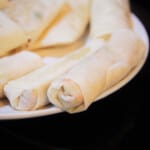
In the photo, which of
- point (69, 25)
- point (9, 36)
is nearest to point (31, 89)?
point (9, 36)

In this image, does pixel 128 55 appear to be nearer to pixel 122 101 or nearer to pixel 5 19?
pixel 122 101

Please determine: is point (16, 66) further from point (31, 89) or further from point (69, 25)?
point (69, 25)

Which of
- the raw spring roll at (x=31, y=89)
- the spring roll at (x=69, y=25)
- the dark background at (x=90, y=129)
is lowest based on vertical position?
the dark background at (x=90, y=129)


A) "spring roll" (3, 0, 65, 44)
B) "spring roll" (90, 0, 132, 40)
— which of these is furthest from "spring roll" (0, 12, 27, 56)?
"spring roll" (90, 0, 132, 40)

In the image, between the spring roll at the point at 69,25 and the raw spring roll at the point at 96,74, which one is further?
the spring roll at the point at 69,25

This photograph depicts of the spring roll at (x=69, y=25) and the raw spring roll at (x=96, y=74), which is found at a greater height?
the raw spring roll at (x=96, y=74)

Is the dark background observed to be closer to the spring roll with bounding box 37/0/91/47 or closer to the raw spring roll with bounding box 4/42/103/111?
the raw spring roll with bounding box 4/42/103/111

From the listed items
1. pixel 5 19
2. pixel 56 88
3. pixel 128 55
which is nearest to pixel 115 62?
pixel 128 55

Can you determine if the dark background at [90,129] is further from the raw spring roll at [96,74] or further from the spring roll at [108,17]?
the spring roll at [108,17]

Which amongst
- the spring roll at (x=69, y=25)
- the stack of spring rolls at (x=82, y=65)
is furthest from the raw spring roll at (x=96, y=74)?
the spring roll at (x=69, y=25)
